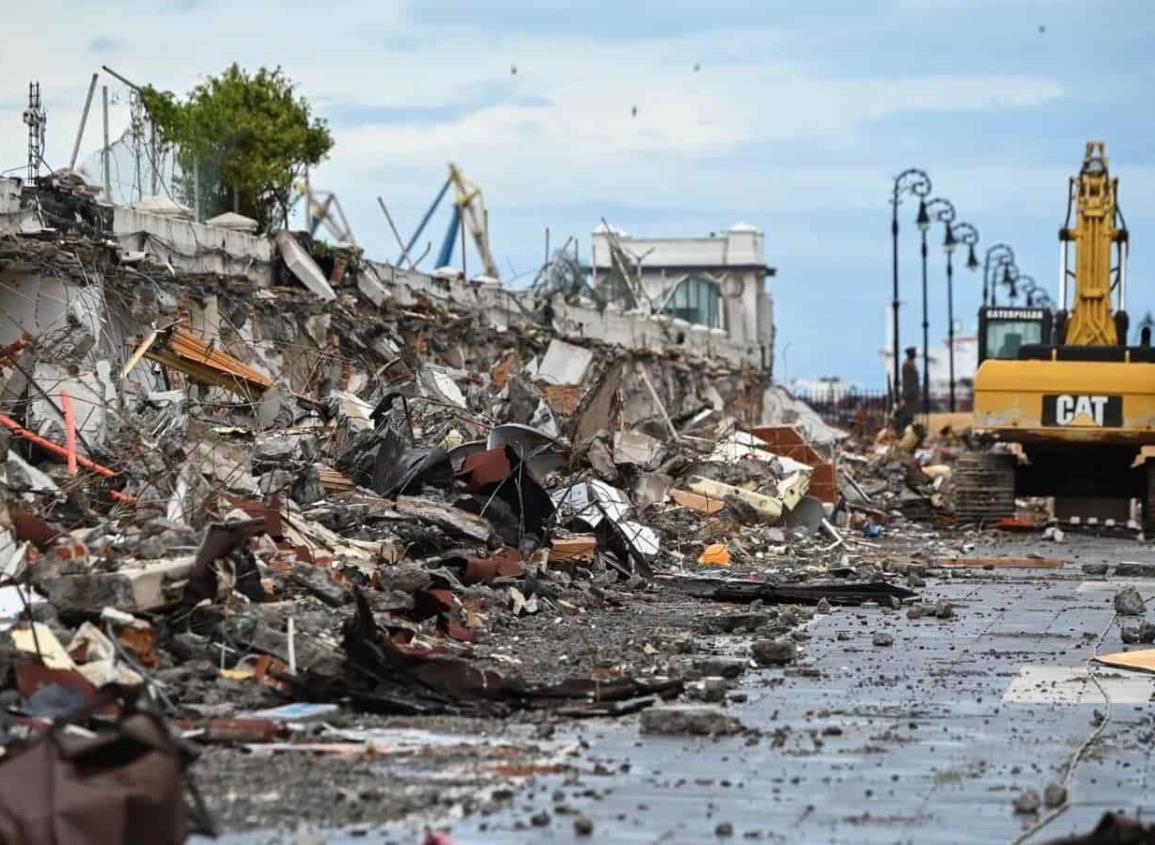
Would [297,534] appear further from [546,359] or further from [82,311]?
[546,359]

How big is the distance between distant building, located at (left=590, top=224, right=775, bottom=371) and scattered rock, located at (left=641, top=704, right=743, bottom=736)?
38471mm

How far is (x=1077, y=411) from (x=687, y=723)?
1860cm

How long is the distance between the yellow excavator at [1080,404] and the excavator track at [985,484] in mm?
14

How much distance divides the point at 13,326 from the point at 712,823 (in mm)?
13549

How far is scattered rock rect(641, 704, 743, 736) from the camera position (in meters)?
9.09

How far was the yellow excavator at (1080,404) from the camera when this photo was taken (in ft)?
87.4

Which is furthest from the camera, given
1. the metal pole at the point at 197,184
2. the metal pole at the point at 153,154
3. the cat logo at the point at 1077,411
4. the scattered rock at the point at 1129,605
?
the metal pole at the point at 197,184

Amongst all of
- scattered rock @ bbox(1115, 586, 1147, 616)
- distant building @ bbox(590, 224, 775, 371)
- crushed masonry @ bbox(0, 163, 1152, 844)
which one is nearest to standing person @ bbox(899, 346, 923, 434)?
distant building @ bbox(590, 224, 775, 371)

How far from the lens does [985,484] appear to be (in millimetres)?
27812

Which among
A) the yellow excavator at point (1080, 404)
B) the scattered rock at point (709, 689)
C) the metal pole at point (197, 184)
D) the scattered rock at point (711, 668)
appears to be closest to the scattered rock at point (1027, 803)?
the scattered rock at point (709, 689)

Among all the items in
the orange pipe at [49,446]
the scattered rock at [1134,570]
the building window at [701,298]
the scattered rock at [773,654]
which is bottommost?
the scattered rock at [1134,570]

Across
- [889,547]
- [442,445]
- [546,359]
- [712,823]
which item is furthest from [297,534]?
[546,359]

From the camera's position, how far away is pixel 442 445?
63.3ft

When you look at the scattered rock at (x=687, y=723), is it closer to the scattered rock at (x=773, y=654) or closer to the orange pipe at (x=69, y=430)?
the scattered rock at (x=773, y=654)
